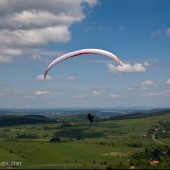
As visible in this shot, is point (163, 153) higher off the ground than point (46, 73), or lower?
lower

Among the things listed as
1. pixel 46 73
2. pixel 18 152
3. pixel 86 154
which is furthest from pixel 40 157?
pixel 46 73

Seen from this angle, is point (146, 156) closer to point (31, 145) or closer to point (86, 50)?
point (31, 145)

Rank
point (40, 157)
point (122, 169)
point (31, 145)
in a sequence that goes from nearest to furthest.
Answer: point (122, 169), point (40, 157), point (31, 145)

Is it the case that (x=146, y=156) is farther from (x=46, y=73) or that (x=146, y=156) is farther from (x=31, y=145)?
(x=46, y=73)

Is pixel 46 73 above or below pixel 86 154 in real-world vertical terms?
above

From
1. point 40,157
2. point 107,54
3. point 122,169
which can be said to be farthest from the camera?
point 40,157

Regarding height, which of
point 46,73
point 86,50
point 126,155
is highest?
point 86,50

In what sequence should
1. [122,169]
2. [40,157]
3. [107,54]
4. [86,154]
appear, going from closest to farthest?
[107,54] → [122,169] → [40,157] → [86,154]

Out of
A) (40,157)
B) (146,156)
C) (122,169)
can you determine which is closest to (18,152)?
(40,157)

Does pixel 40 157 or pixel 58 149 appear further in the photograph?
pixel 58 149
